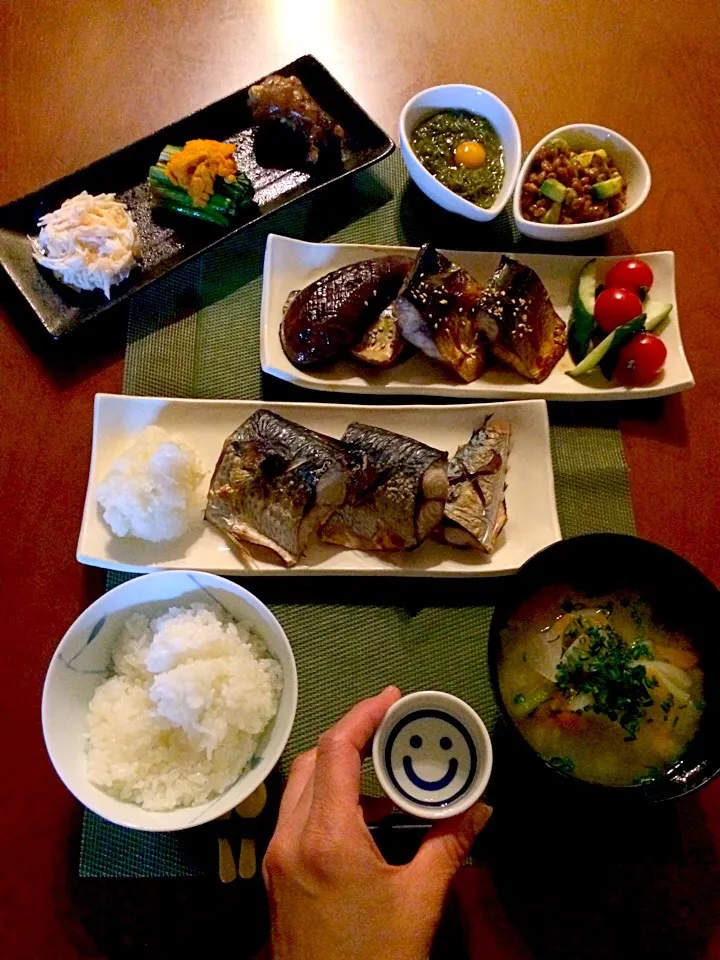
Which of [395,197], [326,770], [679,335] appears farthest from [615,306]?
[326,770]

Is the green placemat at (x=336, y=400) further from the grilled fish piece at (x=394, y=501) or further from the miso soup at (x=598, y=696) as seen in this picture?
the miso soup at (x=598, y=696)

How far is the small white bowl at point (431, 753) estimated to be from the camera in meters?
1.42

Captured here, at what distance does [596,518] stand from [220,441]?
1.12 m

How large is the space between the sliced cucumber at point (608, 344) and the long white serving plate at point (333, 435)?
232 mm

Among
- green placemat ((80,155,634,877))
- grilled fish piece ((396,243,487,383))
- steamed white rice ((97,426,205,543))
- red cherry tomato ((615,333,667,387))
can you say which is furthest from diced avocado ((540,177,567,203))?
steamed white rice ((97,426,205,543))

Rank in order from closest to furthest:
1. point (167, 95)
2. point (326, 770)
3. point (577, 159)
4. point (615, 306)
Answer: point (326, 770)
point (615, 306)
point (577, 159)
point (167, 95)

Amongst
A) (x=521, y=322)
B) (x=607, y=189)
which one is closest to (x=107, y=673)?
(x=521, y=322)

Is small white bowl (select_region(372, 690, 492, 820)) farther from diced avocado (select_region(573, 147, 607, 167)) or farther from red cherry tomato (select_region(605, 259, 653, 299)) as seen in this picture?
diced avocado (select_region(573, 147, 607, 167))

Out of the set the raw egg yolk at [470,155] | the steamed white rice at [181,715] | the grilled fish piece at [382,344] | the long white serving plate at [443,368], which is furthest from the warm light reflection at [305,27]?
the steamed white rice at [181,715]

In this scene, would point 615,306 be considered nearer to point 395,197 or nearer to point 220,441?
point 395,197

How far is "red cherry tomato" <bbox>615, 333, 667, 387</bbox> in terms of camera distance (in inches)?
86.5

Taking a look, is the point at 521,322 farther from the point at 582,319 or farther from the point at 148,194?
the point at 148,194

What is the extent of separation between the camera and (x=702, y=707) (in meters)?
1.58

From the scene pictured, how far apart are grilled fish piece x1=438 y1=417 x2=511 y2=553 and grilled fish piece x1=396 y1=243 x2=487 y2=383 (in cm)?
23
